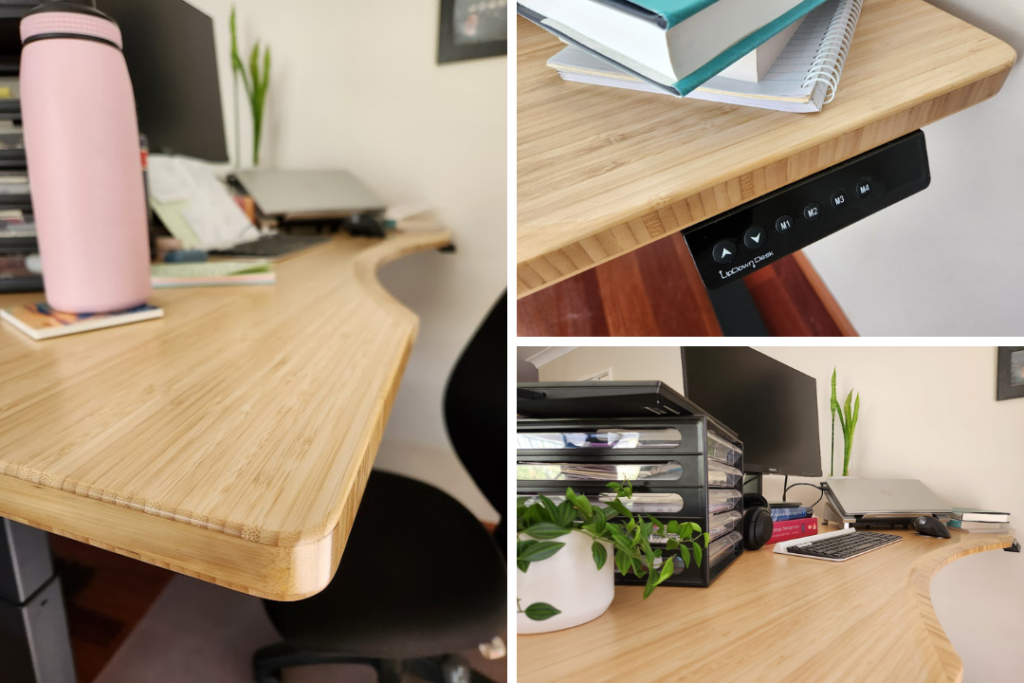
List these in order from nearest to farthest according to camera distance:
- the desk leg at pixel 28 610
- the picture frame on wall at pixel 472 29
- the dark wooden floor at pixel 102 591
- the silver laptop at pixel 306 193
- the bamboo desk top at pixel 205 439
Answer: the bamboo desk top at pixel 205 439 < the desk leg at pixel 28 610 < the dark wooden floor at pixel 102 591 < the silver laptop at pixel 306 193 < the picture frame on wall at pixel 472 29

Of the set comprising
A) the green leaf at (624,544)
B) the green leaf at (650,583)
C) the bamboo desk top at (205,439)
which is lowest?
the green leaf at (650,583)

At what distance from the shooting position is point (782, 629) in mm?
378

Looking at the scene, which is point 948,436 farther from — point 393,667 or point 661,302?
point 393,667

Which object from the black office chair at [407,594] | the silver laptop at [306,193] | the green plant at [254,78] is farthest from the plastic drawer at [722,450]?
the green plant at [254,78]

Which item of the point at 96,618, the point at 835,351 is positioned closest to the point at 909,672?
the point at 835,351

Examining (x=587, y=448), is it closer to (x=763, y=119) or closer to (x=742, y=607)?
(x=742, y=607)

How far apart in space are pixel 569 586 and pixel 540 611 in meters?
0.03

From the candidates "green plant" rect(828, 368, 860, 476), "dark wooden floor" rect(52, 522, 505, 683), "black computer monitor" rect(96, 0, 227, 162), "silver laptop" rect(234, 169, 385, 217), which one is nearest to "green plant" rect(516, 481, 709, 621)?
"green plant" rect(828, 368, 860, 476)

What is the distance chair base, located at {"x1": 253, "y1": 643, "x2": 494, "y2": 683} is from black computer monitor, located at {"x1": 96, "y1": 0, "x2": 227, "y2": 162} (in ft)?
2.91


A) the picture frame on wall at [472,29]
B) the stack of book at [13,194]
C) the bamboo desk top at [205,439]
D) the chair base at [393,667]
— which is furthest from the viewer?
the picture frame on wall at [472,29]

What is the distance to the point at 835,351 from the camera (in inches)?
16.8

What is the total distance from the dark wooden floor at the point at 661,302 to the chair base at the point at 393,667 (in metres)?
0.54

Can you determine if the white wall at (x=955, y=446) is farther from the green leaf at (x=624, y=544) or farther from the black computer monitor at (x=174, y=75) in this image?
the black computer monitor at (x=174, y=75)

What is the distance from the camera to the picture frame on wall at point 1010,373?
1.31 feet
